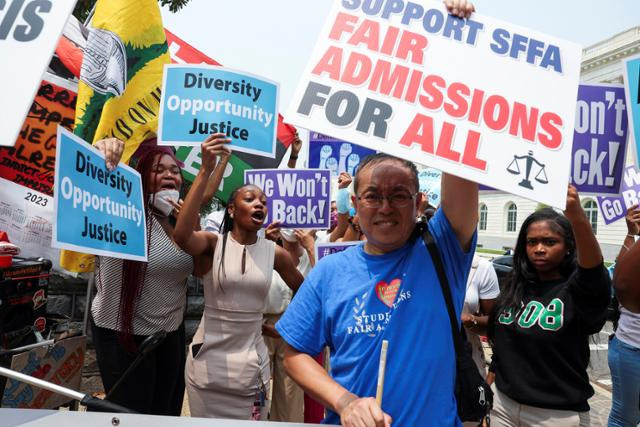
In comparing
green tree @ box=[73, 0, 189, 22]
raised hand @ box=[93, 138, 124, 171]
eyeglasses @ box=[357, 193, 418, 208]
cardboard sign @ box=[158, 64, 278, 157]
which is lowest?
eyeglasses @ box=[357, 193, 418, 208]

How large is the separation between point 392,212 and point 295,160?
12.5 feet

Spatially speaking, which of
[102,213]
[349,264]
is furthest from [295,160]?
[349,264]

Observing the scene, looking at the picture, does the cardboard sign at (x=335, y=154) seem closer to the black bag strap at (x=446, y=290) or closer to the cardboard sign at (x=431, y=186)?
the cardboard sign at (x=431, y=186)

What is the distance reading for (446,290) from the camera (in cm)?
161

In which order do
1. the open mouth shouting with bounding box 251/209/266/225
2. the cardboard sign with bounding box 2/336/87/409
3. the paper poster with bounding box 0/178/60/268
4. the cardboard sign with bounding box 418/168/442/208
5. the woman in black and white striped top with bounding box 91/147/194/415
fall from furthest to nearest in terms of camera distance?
the cardboard sign with bounding box 418/168/442/208 → the paper poster with bounding box 0/178/60/268 → the open mouth shouting with bounding box 251/209/266/225 → the woman in black and white striped top with bounding box 91/147/194/415 → the cardboard sign with bounding box 2/336/87/409

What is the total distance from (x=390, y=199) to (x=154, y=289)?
1.71 meters

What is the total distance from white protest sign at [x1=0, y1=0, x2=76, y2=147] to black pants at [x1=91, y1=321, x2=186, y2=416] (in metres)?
1.59

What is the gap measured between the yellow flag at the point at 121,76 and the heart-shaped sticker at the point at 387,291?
8.76 ft

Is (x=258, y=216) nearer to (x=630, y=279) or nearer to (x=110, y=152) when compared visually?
(x=110, y=152)

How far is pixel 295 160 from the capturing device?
5.39m

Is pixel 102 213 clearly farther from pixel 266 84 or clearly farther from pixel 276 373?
pixel 276 373

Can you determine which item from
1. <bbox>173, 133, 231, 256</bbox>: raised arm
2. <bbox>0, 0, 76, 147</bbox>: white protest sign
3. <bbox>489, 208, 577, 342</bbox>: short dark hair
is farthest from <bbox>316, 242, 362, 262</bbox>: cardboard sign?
<bbox>0, 0, 76, 147</bbox>: white protest sign

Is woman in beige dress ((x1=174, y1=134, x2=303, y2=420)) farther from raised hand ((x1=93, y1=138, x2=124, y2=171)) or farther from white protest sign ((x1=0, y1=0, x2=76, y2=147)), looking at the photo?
white protest sign ((x1=0, y1=0, x2=76, y2=147))

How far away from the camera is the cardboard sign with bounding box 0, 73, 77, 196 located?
149 inches
